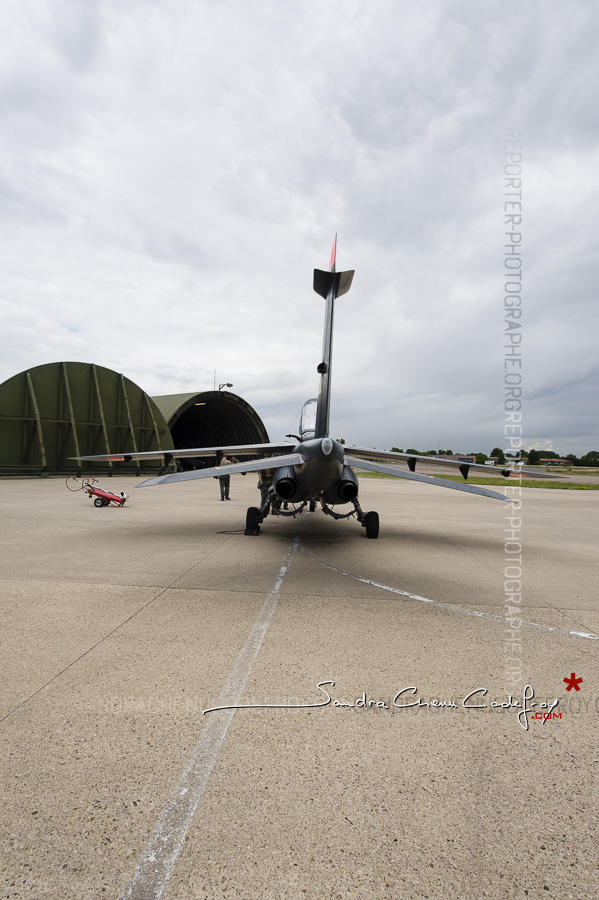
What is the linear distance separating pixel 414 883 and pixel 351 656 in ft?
6.86

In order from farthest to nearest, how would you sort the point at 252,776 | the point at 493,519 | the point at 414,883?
the point at 493,519, the point at 252,776, the point at 414,883

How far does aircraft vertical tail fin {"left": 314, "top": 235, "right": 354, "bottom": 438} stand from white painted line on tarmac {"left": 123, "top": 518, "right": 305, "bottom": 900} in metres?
6.00

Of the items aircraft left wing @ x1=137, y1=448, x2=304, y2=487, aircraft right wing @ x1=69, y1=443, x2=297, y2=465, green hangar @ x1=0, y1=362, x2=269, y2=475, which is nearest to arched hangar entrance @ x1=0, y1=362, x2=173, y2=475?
green hangar @ x1=0, y1=362, x2=269, y2=475

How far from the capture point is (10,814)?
212cm

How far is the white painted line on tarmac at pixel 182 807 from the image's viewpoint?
5.92 ft

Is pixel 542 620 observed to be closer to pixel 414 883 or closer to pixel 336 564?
pixel 336 564

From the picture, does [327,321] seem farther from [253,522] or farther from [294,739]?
[294,739]

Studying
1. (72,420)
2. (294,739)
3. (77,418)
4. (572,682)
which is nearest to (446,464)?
(572,682)

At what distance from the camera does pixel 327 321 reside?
30.5ft

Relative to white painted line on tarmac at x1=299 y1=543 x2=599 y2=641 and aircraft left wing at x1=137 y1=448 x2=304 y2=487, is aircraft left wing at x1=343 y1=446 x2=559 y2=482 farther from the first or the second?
white painted line on tarmac at x1=299 y1=543 x2=599 y2=641

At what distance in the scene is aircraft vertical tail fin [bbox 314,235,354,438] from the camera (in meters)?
9.09

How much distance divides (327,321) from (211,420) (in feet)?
127

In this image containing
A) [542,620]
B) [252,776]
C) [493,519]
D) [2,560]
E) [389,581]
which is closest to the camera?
[252,776]

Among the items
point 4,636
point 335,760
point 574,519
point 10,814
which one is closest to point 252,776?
point 335,760
